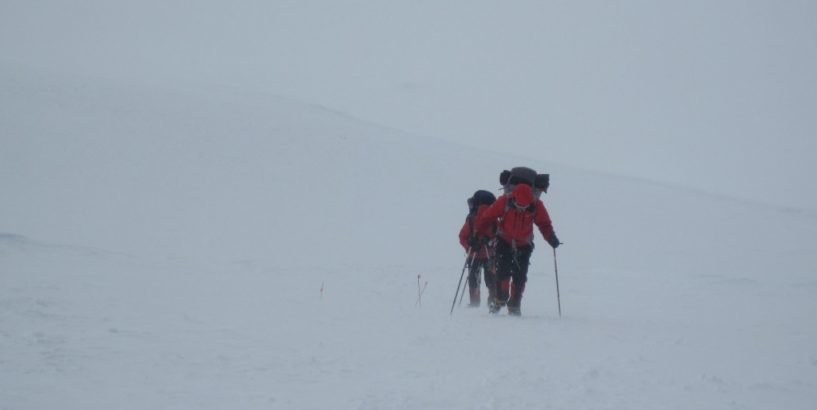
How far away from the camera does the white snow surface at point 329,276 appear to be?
504 centimetres

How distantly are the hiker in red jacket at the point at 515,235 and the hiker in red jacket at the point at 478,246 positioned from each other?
0.21 metres

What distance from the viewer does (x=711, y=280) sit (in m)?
15.1

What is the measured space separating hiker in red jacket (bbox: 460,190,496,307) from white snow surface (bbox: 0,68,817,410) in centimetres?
52

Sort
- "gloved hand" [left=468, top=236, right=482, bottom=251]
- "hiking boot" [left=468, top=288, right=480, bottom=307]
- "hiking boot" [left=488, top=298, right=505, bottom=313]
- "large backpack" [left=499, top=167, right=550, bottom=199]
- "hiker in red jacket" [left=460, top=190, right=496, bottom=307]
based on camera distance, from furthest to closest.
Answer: "hiking boot" [left=468, top=288, right=480, bottom=307], "gloved hand" [left=468, top=236, right=482, bottom=251], "hiker in red jacket" [left=460, top=190, right=496, bottom=307], "hiking boot" [left=488, top=298, right=505, bottom=313], "large backpack" [left=499, top=167, right=550, bottom=199]

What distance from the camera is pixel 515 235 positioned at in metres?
8.81

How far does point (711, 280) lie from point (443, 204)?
29.1ft

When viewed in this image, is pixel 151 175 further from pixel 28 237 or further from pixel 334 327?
pixel 334 327

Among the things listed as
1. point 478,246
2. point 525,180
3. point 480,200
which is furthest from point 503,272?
point 480,200

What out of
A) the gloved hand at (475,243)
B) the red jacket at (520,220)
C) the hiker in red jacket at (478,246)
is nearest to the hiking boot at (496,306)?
the hiker in red jacket at (478,246)

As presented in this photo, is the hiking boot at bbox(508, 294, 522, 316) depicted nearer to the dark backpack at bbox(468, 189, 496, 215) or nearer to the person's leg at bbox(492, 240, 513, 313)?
the person's leg at bbox(492, 240, 513, 313)

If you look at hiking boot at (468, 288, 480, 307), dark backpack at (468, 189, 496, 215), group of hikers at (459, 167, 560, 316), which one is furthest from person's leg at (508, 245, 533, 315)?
hiking boot at (468, 288, 480, 307)

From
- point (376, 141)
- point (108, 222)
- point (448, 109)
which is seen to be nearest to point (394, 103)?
point (448, 109)

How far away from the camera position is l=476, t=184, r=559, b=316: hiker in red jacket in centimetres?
880

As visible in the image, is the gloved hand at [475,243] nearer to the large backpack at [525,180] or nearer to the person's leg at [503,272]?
the person's leg at [503,272]
